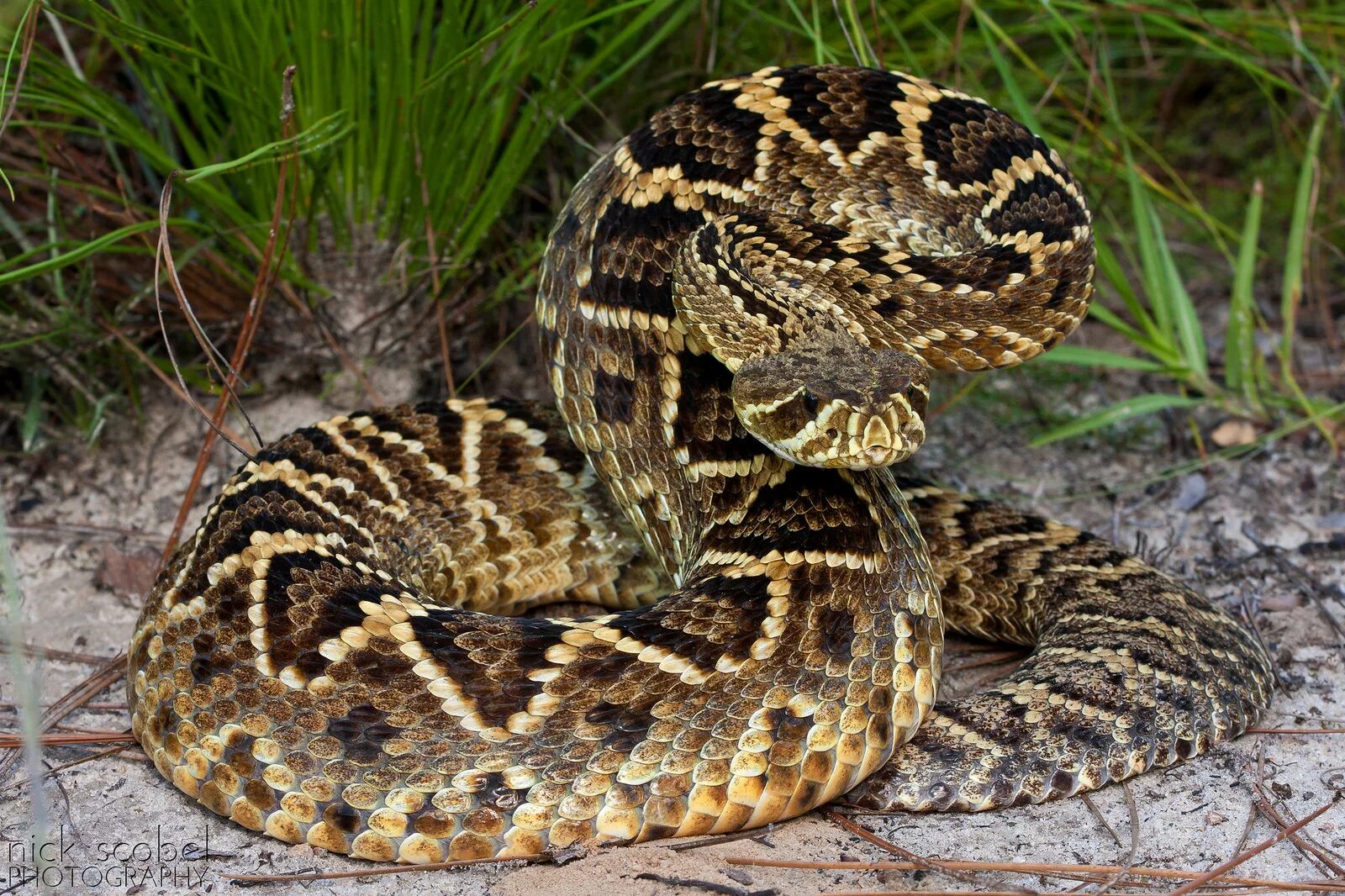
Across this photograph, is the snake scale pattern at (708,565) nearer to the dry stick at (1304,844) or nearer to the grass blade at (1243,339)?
the dry stick at (1304,844)

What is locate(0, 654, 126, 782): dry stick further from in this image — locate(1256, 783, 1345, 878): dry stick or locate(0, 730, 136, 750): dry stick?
locate(1256, 783, 1345, 878): dry stick

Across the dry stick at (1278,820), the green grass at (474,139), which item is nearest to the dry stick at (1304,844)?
the dry stick at (1278,820)

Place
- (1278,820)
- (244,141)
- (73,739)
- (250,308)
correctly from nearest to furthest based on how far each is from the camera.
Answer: (1278,820) < (73,739) < (250,308) < (244,141)

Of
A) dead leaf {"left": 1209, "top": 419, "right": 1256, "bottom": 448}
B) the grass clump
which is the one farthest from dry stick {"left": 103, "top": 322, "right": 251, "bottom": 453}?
dead leaf {"left": 1209, "top": 419, "right": 1256, "bottom": 448}

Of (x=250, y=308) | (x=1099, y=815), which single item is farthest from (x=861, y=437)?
(x=250, y=308)

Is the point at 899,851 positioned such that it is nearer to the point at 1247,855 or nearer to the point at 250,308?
the point at 1247,855

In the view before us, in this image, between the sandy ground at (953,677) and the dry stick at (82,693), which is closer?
the sandy ground at (953,677)

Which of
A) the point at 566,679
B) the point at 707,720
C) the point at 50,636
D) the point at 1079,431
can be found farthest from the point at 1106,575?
the point at 50,636
